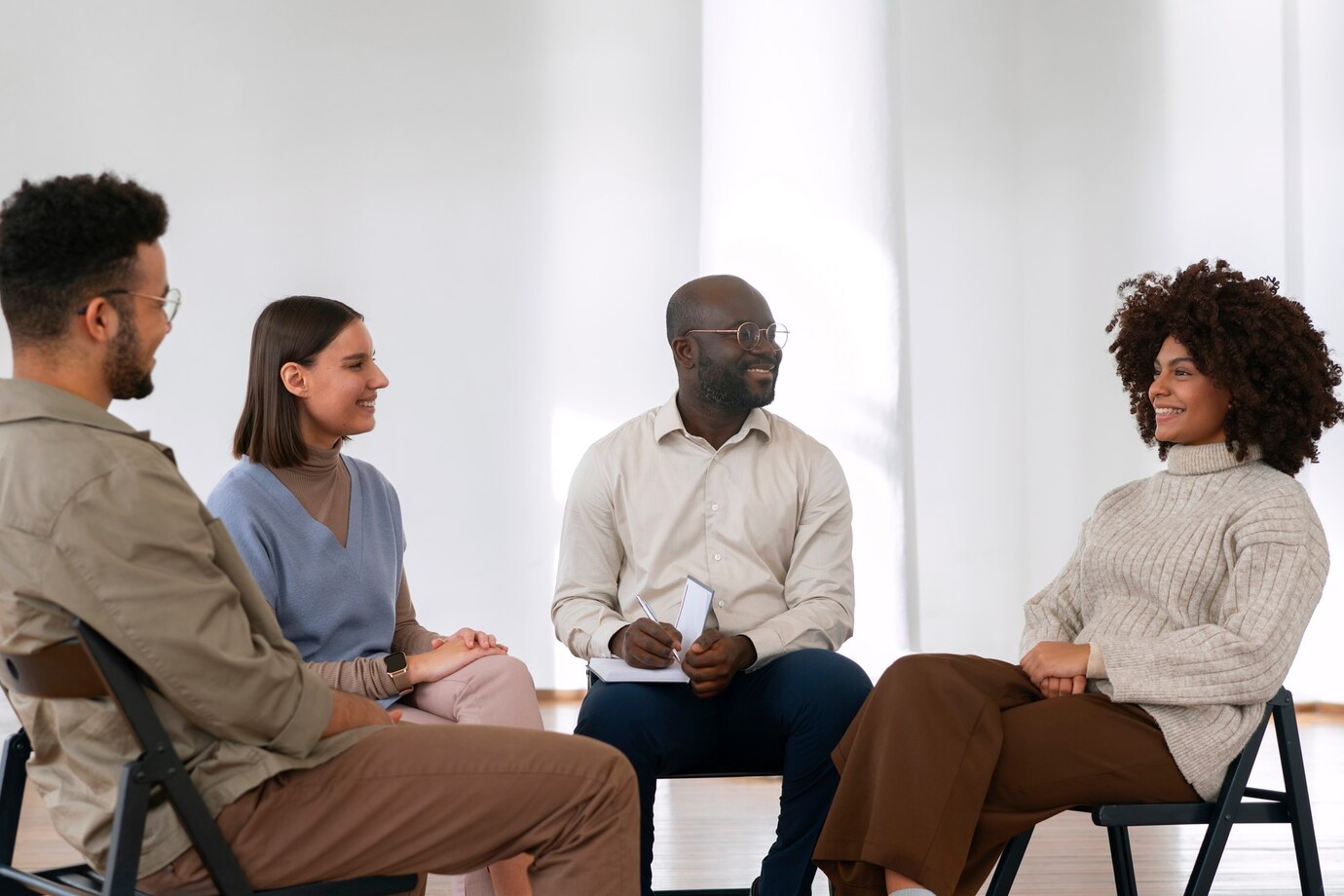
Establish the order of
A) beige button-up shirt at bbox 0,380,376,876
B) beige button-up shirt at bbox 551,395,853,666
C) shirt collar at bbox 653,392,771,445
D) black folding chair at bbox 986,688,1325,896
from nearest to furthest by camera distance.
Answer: beige button-up shirt at bbox 0,380,376,876
black folding chair at bbox 986,688,1325,896
beige button-up shirt at bbox 551,395,853,666
shirt collar at bbox 653,392,771,445

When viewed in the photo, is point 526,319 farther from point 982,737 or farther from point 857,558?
point 982,737

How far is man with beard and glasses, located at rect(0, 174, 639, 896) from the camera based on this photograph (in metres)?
1.61

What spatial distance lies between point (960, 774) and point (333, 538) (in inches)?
49.6

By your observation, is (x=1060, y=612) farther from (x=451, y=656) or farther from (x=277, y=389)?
(x=277, y=389)

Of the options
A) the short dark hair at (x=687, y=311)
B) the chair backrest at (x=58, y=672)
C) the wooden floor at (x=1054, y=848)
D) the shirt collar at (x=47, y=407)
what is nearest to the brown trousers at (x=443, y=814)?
the chair backrest at (x=58, y=672)

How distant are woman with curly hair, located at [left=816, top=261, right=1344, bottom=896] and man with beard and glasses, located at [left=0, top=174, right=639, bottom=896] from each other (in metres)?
0.68

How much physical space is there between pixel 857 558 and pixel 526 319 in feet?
8.07

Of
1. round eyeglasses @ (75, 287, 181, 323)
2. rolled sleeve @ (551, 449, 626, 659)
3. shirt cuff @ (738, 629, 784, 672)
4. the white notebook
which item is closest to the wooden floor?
the white notebook

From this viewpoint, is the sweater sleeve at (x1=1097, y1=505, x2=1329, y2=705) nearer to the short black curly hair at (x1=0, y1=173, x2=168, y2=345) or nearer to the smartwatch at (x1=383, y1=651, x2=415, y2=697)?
the smartwatch at (x1=383, y1=651, x2=415, y2=697)

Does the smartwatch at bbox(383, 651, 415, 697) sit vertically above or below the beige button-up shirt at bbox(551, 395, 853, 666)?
below

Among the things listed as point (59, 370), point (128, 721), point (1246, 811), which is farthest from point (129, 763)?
point (1246, 811)

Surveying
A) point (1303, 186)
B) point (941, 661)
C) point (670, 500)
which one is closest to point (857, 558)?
point (670, 500)

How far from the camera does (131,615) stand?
159 cm

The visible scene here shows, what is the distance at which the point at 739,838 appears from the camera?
12.5ft
